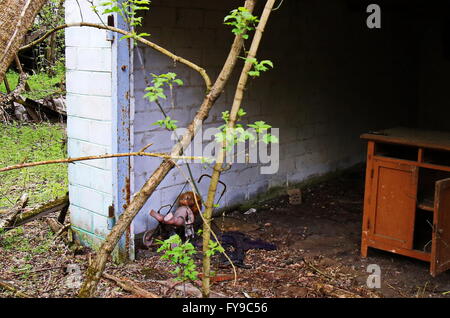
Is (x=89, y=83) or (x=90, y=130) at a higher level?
(x=89, y=83)

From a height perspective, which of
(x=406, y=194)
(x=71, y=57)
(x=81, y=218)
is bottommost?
(x=81, y=218)

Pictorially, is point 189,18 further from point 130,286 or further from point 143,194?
point 130,286

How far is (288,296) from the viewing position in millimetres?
3857

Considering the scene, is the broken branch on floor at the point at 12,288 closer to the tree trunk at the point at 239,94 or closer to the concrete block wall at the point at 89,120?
the concrete block wall at the point at 89,120

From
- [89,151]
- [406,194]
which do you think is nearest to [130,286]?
[89,151]

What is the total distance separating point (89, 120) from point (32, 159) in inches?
119

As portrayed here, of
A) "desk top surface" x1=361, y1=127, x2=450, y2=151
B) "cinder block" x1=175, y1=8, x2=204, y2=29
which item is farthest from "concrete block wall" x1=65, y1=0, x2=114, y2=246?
"desk top surface" x1=361, y1=127, x2=450, y2=151

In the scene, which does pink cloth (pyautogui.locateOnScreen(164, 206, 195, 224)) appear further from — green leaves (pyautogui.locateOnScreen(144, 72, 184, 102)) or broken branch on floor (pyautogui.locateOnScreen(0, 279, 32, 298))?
green leaves (pyautogui.locateOnScreen(144, 72, 184, 102))

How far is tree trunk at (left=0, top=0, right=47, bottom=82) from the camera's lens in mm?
2945

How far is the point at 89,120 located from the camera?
4.42m

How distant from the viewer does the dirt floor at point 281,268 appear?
391cm

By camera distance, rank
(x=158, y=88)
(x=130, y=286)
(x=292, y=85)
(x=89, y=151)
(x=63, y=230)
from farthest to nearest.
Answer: (x=292, y=85) < (x=63, y=230) < (x=89, y=151) < (x=130, y=286) < (x=158, y=88)

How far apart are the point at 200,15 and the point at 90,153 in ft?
5.87

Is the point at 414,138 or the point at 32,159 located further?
the point at 32,159
